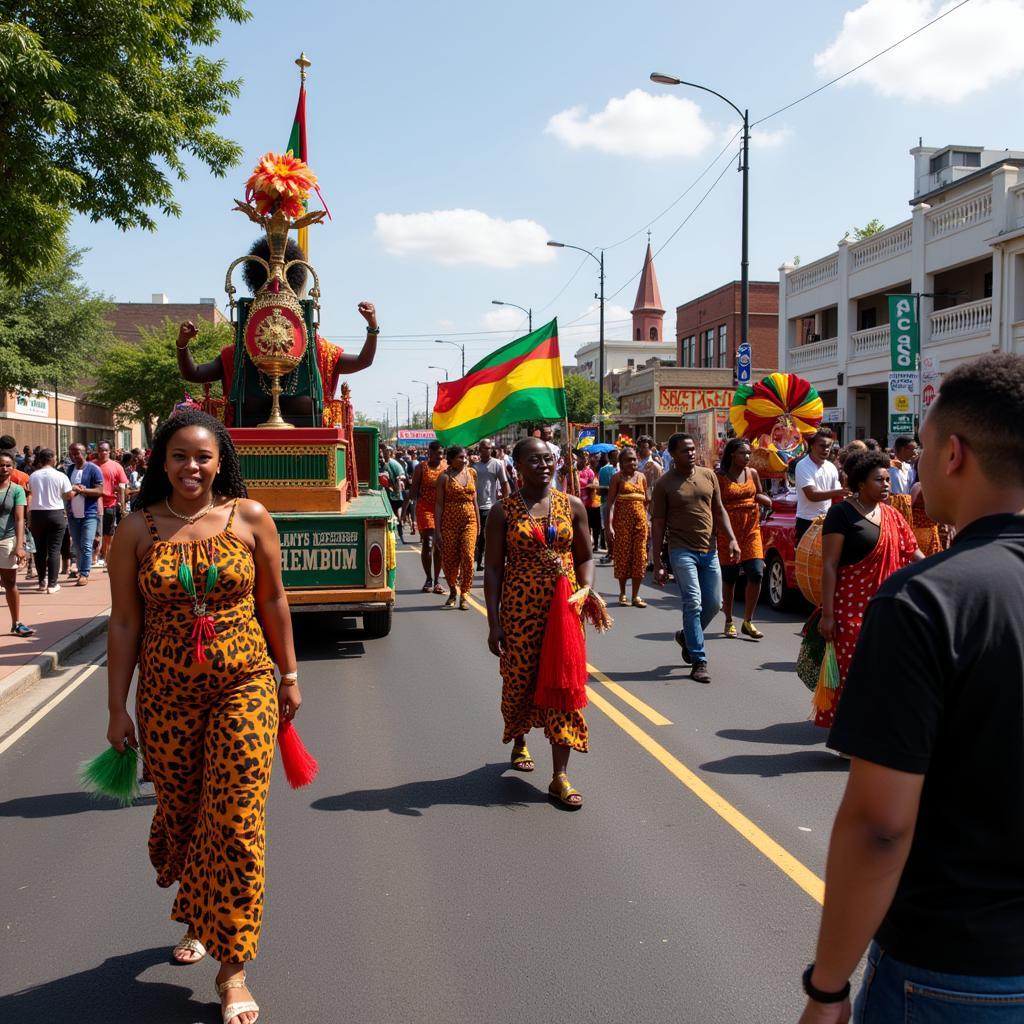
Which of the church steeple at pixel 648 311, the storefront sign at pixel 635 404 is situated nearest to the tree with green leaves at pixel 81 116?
the storefront sign at pixel 635 404

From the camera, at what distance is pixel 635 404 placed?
53719mm

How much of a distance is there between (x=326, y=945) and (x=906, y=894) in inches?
105

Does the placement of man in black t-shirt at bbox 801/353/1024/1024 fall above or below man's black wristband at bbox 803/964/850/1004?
above

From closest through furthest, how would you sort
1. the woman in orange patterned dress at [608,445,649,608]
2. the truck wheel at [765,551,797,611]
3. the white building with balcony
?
the truck wheel at [765,551,797,611], the woman in orange patterned dress at [608,445,649,608], the white building with balcony

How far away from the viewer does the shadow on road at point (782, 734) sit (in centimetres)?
677

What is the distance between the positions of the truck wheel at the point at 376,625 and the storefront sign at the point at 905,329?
1281 cm

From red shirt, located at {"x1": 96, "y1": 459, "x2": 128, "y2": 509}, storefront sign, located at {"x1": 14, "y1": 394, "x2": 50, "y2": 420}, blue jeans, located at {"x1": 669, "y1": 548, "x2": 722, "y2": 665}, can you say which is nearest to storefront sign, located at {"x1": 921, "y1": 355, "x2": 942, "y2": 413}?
blue jeans, located at {"x1": 669, "y1": 548, "x2": 722, "y2": 665}

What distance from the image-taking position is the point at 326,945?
3.90 meters

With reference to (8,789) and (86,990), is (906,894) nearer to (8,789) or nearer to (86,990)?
(86,990)

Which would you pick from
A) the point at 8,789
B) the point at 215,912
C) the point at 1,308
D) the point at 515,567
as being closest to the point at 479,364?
the point at 515,567

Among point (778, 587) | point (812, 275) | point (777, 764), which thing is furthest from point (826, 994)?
point (812, 275)

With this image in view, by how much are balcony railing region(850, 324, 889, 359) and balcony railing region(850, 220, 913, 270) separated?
75.8 inches

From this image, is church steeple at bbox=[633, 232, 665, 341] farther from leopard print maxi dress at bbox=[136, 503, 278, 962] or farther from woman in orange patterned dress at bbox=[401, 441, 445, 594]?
leopard print maxi dress at bbox=[136, 503, 278, 962]

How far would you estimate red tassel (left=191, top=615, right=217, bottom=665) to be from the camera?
3.56m
